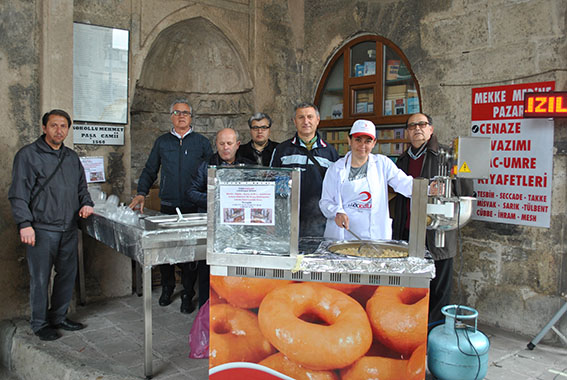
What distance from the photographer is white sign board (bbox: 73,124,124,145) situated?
4.99m

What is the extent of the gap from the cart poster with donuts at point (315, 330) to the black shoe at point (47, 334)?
6.62ft

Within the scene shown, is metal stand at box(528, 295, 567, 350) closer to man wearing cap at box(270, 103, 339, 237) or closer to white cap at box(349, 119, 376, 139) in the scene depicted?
man wearing cap at box(270, 103, 339, 237)

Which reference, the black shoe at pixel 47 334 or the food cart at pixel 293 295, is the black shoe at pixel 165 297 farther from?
the food cart at pixel 293 295

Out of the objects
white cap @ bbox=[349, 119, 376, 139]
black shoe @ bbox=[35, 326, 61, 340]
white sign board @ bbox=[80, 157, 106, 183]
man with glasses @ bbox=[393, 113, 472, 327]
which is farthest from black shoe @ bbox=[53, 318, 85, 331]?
white cap @ bbox=[349, 119, 376, 139]

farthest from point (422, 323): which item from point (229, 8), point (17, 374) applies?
point (229, 8)

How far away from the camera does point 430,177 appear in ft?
13.0

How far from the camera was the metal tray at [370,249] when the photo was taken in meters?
2.64

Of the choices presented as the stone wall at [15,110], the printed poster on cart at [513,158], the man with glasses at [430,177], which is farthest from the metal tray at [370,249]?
the stone wall at [15,110]

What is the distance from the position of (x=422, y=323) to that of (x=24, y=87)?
397cm

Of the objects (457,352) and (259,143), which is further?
(259,143)

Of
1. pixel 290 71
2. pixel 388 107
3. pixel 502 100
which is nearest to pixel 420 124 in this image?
pixel 502 100

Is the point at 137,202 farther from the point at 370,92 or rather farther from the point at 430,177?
the point at 370,92

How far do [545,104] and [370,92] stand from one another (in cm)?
223

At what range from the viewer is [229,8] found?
19.5 feet
